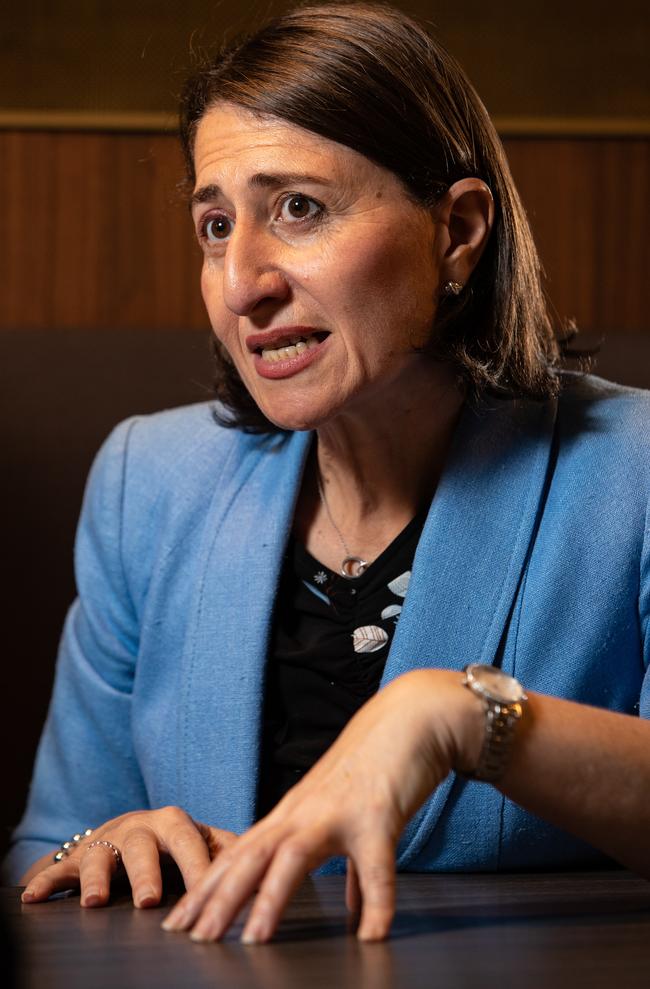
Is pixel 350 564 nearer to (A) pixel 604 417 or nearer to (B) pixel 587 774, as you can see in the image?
(A) pixel 604 417

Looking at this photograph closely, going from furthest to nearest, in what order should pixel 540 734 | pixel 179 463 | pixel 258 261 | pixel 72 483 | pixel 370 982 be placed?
1. pixel 72 483
2. pixel 179 463
3. pixel 258 261
4. pixel 540 734
5. pixel 370 982

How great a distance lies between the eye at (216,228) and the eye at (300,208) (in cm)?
6

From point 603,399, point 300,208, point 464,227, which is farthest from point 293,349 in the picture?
point 603,399

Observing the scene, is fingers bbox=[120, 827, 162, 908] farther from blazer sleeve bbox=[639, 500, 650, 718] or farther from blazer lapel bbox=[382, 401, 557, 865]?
blazer sleeve bbox=[639, 500, 650, 718]

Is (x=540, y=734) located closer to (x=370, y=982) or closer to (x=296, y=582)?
(x=370, y=982)

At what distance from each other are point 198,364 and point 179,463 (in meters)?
0.29

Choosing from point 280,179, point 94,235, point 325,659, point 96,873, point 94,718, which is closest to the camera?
point 96,873

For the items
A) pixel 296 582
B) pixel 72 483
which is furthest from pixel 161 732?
pixel 72 483

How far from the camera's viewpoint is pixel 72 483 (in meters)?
1.58

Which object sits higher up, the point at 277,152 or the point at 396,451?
the point at 277,152

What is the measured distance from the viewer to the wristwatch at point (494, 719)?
2.50ft

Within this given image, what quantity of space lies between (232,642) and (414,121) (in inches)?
19.7

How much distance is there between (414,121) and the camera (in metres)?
1.11

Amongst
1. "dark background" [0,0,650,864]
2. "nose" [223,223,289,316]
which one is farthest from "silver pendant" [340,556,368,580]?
"dark background" [0,0,650,864]
